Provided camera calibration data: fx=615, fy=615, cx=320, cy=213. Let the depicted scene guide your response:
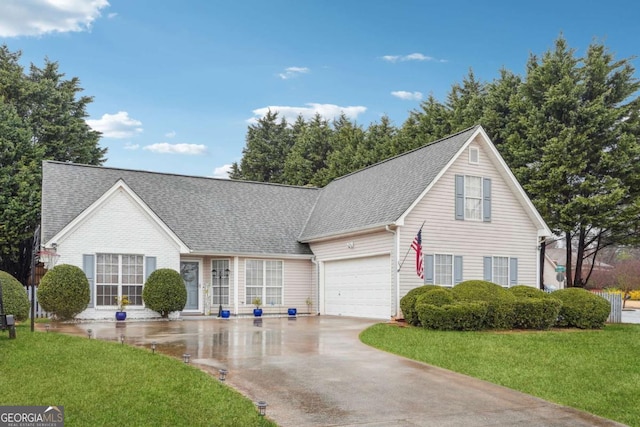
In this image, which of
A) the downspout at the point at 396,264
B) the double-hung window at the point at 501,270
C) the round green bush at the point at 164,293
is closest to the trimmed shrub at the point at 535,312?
the downspout at the point at 396,264

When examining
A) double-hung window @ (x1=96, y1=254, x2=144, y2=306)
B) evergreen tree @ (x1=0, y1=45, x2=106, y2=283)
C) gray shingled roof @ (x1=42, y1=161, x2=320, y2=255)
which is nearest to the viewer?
double-hung window @ (x1=96, y1=254, x2=144, y2=306)

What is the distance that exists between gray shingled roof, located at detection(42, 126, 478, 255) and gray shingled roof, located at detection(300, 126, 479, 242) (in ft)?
0.18

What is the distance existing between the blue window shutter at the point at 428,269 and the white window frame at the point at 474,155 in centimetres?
428

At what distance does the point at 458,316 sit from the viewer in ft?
57.6

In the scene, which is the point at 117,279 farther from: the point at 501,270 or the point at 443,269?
the point at 501,270

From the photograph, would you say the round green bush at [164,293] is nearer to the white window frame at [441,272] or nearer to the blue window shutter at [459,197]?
the white window frame at [441,272]

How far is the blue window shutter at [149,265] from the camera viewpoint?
23875 mm

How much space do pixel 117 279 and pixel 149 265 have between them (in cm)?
129

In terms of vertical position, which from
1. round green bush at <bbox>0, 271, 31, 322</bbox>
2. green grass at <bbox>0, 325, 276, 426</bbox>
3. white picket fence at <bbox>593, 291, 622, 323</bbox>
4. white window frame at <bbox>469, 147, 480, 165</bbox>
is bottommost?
white picket fence at <bbox>593, 291, 622, 323</bbox>

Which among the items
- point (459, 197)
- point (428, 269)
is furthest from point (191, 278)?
point (459, 197)

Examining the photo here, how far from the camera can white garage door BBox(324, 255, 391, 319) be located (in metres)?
23.2

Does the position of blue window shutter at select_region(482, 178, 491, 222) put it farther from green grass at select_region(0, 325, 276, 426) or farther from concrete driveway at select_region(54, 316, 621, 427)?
green grass at select_region(0, 325, 276, 426)

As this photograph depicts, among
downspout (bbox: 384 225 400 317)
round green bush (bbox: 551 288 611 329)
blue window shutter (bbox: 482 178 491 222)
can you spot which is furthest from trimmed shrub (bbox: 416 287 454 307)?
blue window shutter (bbox: 482 178 491 222)

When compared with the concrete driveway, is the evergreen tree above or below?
above
